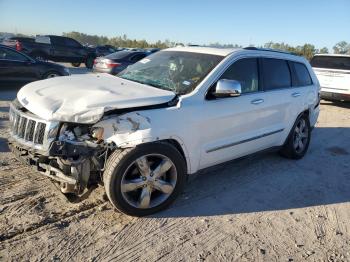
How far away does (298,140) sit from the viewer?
20.2 ft

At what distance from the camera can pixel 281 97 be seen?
5.36 meters

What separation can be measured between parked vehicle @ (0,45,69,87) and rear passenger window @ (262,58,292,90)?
26.6 ft

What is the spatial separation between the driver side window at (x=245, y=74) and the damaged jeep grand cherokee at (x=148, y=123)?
0.01 m

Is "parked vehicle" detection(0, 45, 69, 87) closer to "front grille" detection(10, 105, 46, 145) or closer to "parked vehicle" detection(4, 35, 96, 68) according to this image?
"front grille" detection(10, 105, 46, 145)

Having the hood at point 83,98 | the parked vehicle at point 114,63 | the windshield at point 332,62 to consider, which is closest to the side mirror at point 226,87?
the hood at point 83,98

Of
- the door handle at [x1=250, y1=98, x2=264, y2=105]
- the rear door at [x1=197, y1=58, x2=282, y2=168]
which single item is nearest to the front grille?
the rear door at [x1=197, y1=58, x2=282, y2=168]

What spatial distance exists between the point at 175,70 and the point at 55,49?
17.5 meters

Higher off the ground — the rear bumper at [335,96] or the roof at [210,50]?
the roof at [210,50]

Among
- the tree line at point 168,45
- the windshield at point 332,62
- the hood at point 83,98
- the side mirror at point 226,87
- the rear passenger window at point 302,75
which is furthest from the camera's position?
the tree line at point 168,45

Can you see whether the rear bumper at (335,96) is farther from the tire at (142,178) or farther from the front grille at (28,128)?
the front grille at (28,128)

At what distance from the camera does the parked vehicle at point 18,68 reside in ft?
35.2

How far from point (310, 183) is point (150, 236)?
2723mm

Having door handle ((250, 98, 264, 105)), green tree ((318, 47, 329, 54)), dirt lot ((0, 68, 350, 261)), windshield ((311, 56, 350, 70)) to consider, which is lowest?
dirt lot ((0, 68, 350, 261))

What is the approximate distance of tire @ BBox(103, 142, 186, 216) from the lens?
357cm
